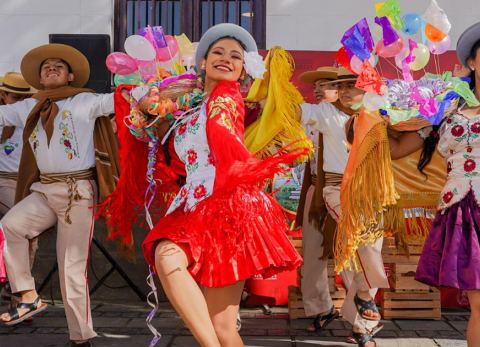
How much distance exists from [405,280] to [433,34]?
2.41 m

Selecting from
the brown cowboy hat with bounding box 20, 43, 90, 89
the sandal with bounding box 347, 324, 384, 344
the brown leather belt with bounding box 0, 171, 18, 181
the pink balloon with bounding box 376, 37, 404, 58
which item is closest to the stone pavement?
the sandal with bounding box 347, 324, 384, 344

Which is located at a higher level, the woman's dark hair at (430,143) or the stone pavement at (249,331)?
the woman's dark hair at (430,143)

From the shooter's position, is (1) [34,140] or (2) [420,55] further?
(1) [34,140]

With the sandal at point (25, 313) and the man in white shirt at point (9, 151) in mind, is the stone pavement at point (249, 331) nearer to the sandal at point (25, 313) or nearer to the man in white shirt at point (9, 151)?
the sandal at point (25, 313)

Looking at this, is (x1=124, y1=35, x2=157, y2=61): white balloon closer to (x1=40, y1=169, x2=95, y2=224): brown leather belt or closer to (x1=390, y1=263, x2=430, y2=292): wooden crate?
(x1=40, y1=169, x2=95, y2=224): brown leather belt

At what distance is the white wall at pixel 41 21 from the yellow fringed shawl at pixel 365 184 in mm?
5722

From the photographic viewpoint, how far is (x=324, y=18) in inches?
324

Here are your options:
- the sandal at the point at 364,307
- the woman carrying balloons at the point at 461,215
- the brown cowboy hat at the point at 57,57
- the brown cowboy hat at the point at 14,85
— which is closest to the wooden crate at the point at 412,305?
the sandal at the point at 364,307

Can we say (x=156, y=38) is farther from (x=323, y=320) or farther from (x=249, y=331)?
(x=323, y=320)

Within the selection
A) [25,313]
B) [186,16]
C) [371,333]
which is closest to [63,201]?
[25,313]

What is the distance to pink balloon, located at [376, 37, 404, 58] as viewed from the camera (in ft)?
10.8

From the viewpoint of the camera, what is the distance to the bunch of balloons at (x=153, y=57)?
3.60 metres

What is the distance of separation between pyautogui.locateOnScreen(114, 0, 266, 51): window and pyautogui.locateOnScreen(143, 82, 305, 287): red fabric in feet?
18.9

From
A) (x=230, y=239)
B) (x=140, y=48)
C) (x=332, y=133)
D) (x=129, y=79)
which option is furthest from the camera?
(x=332, y=133)
